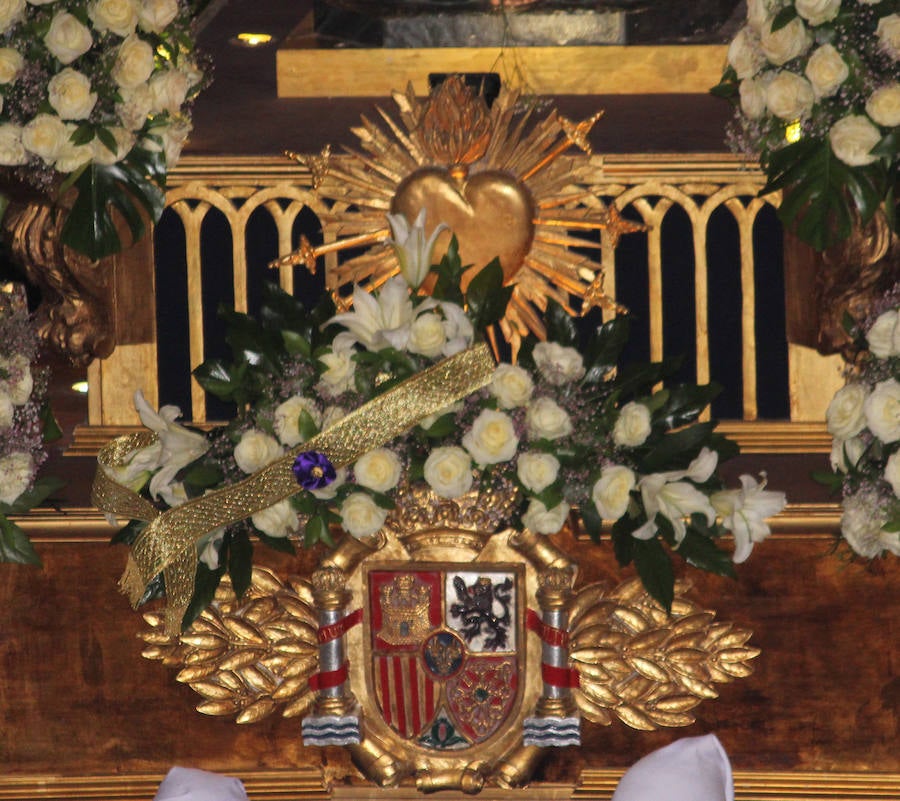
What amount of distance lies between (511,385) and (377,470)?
0.31 m

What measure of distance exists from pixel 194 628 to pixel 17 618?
1.31ft

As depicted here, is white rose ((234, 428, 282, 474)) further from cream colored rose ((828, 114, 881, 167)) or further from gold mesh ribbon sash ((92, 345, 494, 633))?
cream colored rose ((828, 114, 881, 167))

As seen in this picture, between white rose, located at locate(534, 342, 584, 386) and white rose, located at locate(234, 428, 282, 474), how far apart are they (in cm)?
56

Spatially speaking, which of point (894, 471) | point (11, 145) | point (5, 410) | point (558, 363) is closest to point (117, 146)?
point (11, 145)

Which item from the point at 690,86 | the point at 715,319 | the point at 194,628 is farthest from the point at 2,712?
the point at 690,86

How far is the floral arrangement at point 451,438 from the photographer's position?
360cm

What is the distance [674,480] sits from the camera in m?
3.64

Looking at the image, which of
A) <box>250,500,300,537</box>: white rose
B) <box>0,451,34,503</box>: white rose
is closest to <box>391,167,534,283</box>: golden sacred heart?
<box>250,500,300,537</box>: white rose

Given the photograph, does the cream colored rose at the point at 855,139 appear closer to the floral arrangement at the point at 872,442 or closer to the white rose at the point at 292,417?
the floral arrangement at the point at 872,442

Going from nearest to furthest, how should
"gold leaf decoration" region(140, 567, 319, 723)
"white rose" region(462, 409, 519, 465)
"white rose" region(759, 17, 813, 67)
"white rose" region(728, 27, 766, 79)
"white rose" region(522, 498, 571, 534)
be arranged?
"white rose" region(462, 409, 519, 465) → "white rose" region(522, 498, 571, 534) → "white rose" region(759, 17, 813, 67) → "white rose" region(728, 27, 766, 79) → "gold leaf decoration" region(140, 567, 319, 723)

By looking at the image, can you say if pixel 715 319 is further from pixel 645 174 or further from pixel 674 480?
pixel 674 480

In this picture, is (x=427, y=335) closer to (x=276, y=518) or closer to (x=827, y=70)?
(x=276, y=518)

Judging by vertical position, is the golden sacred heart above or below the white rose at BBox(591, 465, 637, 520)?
above

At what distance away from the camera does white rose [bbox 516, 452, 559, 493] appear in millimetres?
3592
